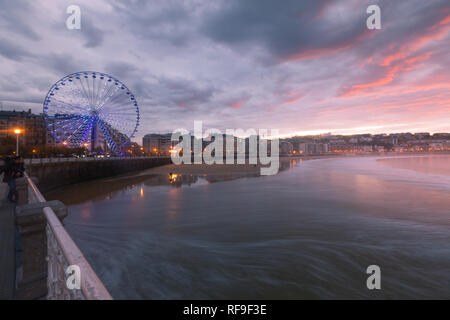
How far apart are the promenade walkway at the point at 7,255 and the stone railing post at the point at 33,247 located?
0.33m

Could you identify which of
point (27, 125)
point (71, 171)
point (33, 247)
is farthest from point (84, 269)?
point (27, 125)

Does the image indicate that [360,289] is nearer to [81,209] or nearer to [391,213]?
[391,213]

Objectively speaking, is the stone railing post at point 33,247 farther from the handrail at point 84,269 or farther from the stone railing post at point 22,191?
the stone railing post at point 22,191

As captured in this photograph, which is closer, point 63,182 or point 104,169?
point 63,182

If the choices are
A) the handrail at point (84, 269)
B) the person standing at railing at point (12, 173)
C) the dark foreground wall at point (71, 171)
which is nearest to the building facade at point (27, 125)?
the dark foreground wall at point (71, 171)

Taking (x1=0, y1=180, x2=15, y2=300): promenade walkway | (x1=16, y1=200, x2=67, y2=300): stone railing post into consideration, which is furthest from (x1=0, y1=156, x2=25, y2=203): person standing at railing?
(x1=16, y1=200, x2=67, y2=300): stone railing post

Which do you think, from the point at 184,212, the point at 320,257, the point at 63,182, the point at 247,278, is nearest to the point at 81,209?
the point at 184,212

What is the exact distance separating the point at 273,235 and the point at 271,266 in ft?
10.9

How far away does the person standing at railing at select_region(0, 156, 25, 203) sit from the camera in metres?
9.17

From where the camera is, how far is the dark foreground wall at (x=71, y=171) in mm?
22438

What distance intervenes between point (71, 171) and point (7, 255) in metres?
27.1

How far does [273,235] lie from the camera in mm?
11930

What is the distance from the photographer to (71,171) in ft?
95.7

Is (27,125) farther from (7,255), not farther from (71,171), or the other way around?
(7,255)
